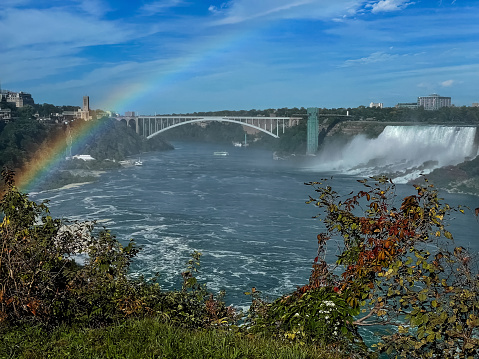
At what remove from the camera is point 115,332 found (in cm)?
338

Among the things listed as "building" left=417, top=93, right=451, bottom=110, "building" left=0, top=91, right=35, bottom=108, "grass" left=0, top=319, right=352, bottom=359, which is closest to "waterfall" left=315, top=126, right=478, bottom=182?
"grass" left=0, top=319, right=352, bottom=359

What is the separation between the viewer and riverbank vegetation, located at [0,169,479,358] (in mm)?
3002

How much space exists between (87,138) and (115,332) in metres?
55.3

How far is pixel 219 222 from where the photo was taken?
19.6m

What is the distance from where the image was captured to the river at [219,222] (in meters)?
12.8

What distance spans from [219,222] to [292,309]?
16.2 m

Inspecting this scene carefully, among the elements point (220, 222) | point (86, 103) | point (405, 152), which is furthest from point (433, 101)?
point (220, 222)

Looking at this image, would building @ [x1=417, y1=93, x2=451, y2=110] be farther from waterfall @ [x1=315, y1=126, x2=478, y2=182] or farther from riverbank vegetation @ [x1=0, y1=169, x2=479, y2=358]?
riverbank vegetation @ [x1=0, y1=169, x2=479, y2=358]

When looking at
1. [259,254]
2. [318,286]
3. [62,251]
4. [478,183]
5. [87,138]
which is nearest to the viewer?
[318,286]

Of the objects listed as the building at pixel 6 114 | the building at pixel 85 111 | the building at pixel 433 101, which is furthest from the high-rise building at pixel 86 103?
the building at pixel 433 101

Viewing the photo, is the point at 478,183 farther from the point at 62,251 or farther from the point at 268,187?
the point at 62,251

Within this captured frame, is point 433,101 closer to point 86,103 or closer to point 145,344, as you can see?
point 86,103

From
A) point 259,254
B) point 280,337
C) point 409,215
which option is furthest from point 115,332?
point 259,254

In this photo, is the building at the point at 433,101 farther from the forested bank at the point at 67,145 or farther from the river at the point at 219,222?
the river at the point at 219,222
